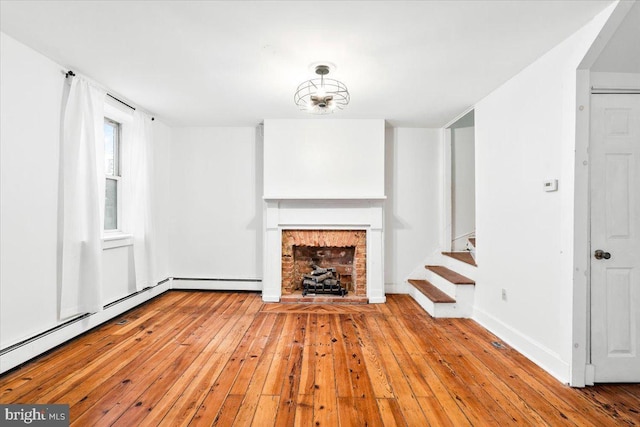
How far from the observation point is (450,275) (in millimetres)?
4062

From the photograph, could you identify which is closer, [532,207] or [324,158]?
[532,207]

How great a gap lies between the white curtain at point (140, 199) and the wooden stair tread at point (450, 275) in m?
3.79

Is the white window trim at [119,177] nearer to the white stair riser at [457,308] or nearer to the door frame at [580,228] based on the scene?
the white stair riser at [457,308]

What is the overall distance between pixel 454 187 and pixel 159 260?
453 cm

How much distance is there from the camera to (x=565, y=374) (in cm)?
226

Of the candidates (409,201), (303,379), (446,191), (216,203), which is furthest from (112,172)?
(446,191)

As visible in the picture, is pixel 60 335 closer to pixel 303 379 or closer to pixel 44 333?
pixel 44 333

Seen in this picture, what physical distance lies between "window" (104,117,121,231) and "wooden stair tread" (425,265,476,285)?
4.24 meters

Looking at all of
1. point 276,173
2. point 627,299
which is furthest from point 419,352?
point 276,173

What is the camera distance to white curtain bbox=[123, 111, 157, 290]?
3881 mm

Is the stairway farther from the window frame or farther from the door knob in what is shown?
the window frame

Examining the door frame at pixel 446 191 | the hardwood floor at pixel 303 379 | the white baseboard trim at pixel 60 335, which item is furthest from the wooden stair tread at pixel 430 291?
the white baseboard trim at pixel 60 335

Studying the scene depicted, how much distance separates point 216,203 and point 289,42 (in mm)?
3011

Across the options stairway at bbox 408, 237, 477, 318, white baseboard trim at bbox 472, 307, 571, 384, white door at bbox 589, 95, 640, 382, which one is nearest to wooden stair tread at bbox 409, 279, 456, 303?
stairway at bbox 408, 237, 477, 318
